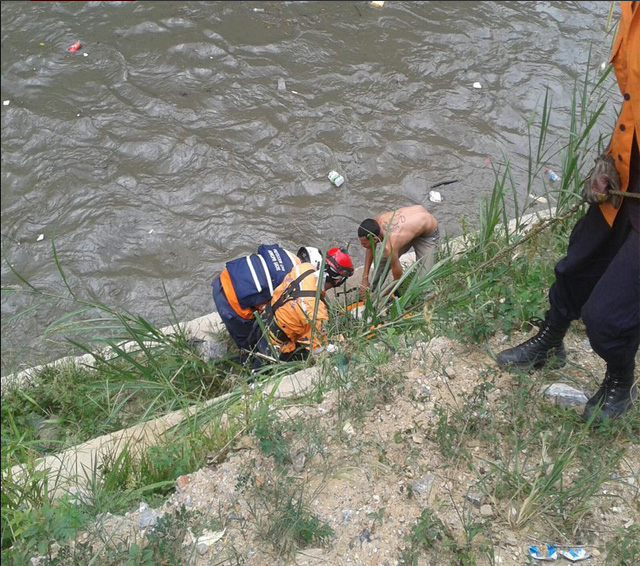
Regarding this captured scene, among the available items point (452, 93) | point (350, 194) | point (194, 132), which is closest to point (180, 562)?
point (350, 194)

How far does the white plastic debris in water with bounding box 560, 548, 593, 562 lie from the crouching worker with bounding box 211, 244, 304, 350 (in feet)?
9.06

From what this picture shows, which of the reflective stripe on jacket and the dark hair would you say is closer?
the reflective stripe on jacket

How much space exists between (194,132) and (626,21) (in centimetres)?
511

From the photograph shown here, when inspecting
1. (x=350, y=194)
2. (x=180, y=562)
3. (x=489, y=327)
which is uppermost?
(x=489, y=327)

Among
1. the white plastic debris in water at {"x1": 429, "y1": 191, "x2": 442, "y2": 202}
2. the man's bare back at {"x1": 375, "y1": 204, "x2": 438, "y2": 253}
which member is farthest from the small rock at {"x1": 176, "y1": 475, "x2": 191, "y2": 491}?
the white plastic debris in water at {"x1": 429, "y1": 191, "x2": 442, "y2": 202}

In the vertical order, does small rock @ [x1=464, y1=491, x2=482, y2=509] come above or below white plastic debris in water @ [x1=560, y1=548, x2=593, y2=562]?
above

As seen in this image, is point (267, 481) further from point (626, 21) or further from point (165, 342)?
point (626, 21)

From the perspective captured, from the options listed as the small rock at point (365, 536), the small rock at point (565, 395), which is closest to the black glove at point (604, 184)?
the small rock at point (565, 395)

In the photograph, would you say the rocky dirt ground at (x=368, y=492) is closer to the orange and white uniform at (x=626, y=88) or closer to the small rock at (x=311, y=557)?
the small rock at (x=311, y=557)

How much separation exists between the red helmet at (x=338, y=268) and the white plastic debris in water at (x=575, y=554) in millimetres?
2565

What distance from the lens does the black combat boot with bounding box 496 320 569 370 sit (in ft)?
9.18

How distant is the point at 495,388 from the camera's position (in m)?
2.80

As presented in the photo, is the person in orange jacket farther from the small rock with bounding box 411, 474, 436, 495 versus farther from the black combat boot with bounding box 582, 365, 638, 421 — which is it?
the small rock with bounding box 411, 474, 436, 495

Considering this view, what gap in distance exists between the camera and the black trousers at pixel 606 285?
219cm
